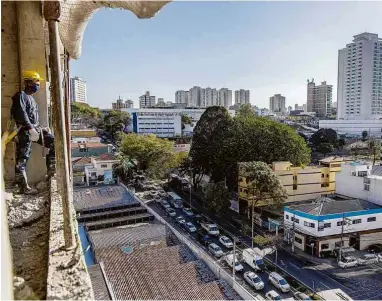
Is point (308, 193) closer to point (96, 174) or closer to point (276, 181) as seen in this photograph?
point (276, 181)

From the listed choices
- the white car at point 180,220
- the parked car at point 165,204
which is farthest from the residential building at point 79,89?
the white car at point 180,220

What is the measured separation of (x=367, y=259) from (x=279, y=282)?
4.33 m

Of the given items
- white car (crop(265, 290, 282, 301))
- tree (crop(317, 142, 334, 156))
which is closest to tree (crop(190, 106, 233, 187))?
white car (crop(265, 290, 282, 301))

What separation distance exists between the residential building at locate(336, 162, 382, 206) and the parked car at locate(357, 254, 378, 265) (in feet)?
8.82

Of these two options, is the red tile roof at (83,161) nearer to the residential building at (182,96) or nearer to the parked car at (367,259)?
the parked car at (367,259)

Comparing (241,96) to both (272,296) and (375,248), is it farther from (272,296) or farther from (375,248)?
(272,296)

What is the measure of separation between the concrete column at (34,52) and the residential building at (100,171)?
20229 mm

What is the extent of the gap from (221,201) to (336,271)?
6.14 m

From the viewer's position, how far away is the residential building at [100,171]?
23.1 meters

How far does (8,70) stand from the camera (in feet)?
9.80

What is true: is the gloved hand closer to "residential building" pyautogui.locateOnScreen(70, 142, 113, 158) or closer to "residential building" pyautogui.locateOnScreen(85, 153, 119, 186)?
"residential building" pyautogui.locateOnScreen(85, 153, 119, 186)

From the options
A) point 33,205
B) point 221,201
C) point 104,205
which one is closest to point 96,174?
point 104,205

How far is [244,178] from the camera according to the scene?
16.4 meters

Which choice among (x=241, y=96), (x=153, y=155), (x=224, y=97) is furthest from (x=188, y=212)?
(x=241, y=96)
